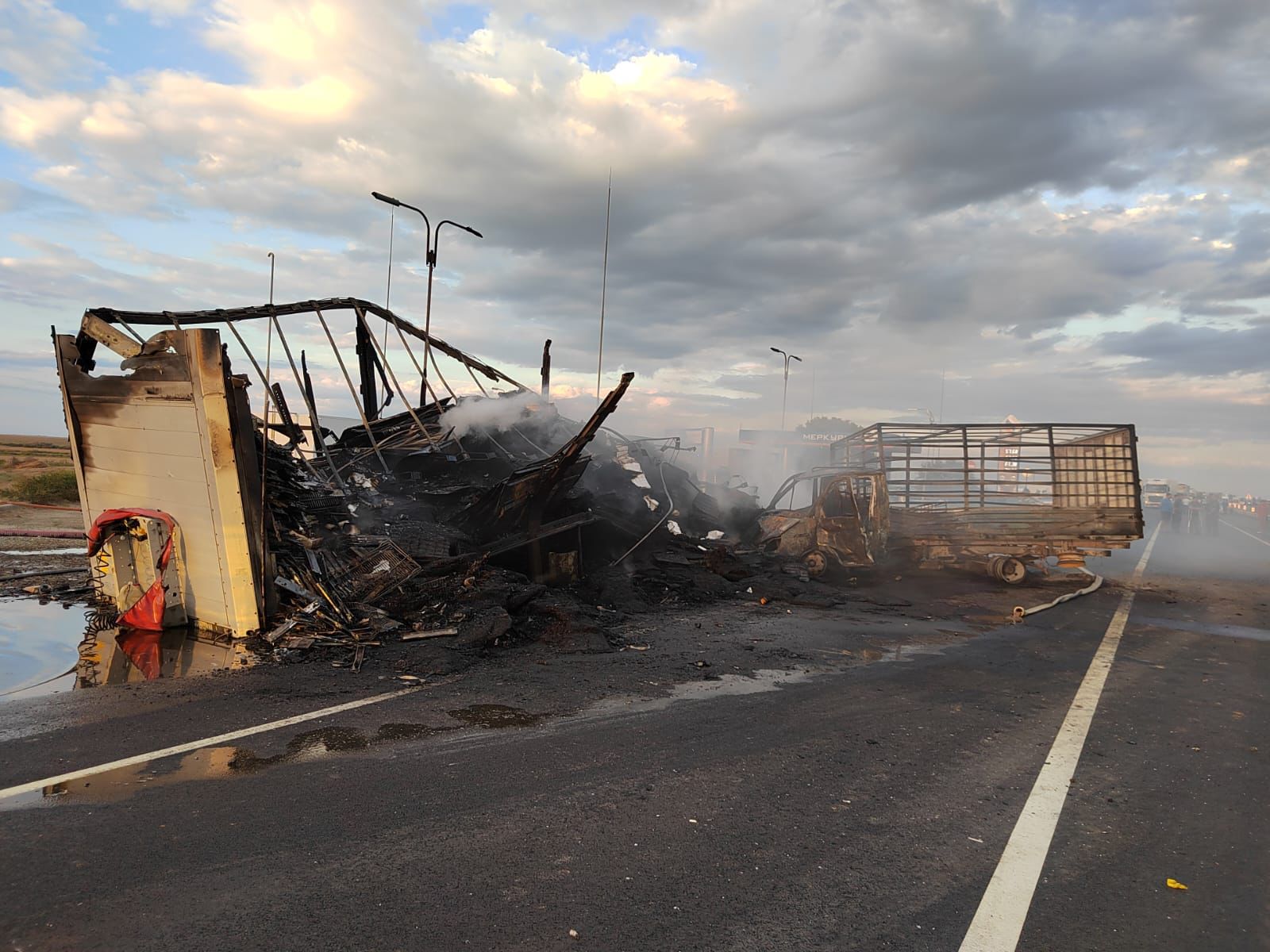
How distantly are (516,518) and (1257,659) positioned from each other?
9.03 metres

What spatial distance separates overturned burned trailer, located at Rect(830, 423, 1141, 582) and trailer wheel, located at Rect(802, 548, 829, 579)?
1609mm

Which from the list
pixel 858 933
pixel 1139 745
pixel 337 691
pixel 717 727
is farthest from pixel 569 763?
pixel 1139 745

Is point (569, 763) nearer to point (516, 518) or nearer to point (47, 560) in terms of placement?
point (516, 518)

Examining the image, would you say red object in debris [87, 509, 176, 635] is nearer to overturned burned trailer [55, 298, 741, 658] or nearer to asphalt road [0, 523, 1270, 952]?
overturned burned trailer [55, 298, 741, 658]

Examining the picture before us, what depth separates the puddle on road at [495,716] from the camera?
5254 millimetres

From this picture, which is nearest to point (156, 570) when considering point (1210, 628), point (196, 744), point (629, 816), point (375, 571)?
point (375, 571)

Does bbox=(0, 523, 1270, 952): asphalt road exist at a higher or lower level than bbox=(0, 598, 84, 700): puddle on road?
lower

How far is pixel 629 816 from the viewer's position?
12.5 feet

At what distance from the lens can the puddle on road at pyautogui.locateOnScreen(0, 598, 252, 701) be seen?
626cm

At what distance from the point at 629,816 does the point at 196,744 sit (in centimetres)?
289

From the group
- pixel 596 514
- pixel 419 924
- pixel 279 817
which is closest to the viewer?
pixel 419 924

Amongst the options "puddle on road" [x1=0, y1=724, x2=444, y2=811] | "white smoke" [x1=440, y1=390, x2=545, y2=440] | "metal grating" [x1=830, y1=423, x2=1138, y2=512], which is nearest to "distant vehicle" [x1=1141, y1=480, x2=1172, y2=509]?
"metal grating" [x1=830, y1=423, x2=1138, y2=512]

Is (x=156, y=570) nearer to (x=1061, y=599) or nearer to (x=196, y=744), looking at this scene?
(x=196, y=744)

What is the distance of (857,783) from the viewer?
14.2 ft
